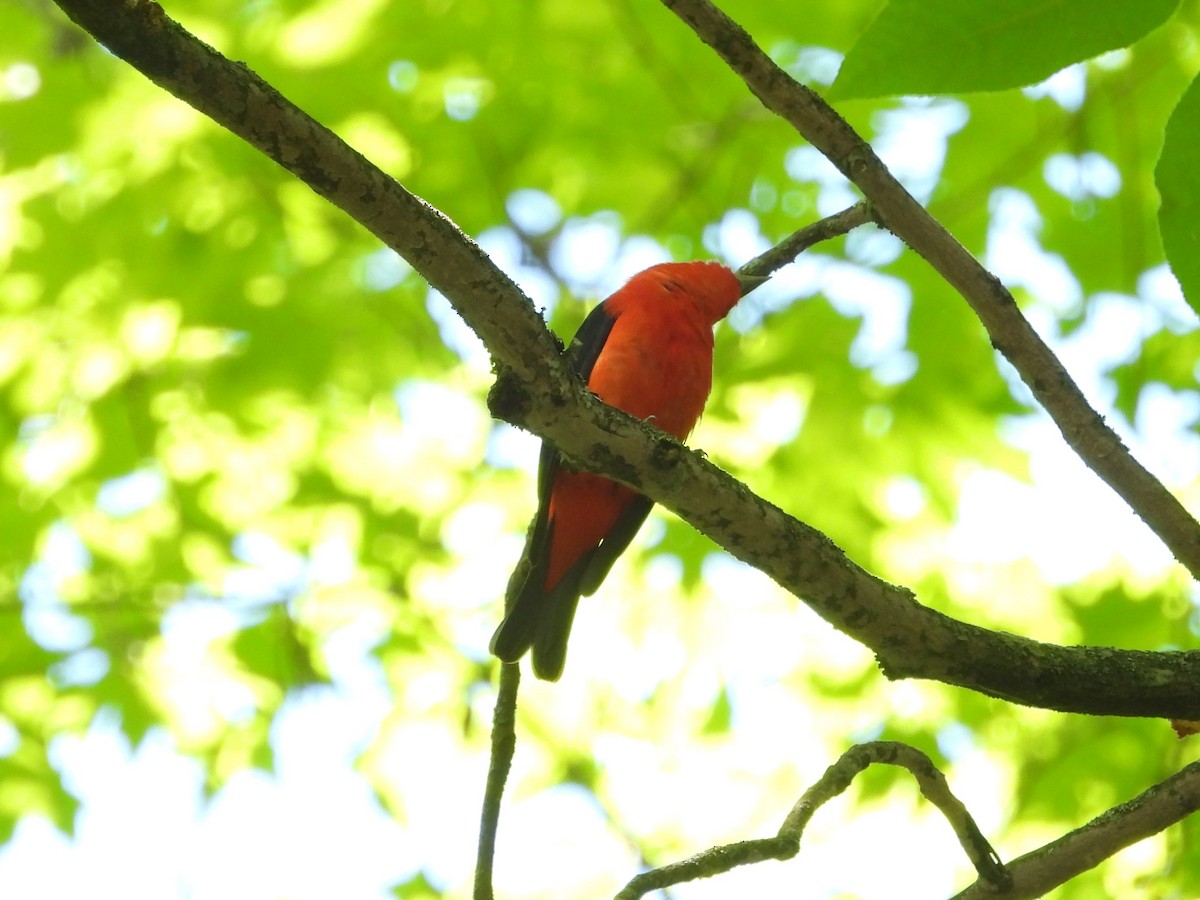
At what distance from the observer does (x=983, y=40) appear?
A: 1068 mm

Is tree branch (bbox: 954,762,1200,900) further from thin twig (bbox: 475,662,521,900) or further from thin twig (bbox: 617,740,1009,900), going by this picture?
Answer: thin twig (bbox: 475,662,521,900)

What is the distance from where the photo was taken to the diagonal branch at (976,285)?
163 centimetres

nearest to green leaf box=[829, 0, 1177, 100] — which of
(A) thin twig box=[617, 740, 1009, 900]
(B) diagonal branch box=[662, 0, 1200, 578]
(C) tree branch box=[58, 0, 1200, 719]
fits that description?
(B) diagonal branch box=[662, 0, 1200, 578]

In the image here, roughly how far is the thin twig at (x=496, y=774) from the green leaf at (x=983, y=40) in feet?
5.76

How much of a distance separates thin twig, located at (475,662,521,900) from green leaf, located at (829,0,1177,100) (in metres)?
1.76

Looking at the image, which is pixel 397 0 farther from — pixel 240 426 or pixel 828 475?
pixel 828 475

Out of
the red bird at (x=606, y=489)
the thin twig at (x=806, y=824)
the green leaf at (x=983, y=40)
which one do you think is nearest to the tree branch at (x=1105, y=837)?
the thin twig at (x=806, y=824)

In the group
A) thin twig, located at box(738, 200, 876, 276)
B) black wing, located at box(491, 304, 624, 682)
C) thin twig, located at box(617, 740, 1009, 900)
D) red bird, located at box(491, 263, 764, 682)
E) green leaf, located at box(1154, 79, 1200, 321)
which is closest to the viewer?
green leaf, located at box(1154, 79, 1200, 321)

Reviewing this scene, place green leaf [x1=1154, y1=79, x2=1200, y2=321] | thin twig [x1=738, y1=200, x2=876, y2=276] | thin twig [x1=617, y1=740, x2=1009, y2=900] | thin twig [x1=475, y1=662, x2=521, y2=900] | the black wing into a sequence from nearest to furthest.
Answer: green leaf [x1=1154, y1=79, x2=1200, y2=321], thin twig [x1=617, y1=740, x2=1009, y2=900], thin twig [x1=738, y1=200, x2=876, y2=276], thin twig [x1=475, y1=662, x2=521, y2=900], the black wing

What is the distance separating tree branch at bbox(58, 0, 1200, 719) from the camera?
5.19ft

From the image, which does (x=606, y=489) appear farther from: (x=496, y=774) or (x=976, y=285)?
(x=976, y=285)

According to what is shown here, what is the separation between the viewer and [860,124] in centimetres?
395

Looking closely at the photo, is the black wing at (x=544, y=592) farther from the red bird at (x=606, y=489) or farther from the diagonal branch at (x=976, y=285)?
the diagonal branch at (x=976, y=285)

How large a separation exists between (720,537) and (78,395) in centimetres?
323
